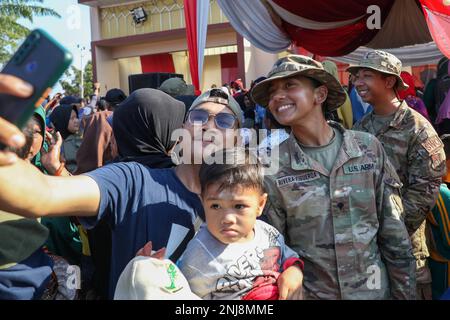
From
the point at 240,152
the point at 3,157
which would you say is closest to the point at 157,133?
the point at 240,152

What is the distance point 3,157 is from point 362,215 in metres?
1.57

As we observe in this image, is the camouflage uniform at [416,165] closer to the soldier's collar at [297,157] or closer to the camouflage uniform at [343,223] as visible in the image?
the camouflage uniform at [343,223]

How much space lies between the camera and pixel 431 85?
5570mm

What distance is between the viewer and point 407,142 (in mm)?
2881

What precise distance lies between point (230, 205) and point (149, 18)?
14.0m

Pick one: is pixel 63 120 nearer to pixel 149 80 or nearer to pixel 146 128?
pixel 149 80

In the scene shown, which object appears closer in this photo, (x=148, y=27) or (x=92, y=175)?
(x=92, y=175)

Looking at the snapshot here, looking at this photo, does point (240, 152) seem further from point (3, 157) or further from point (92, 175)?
point (3, 157)

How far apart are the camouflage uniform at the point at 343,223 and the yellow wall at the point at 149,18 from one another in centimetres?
1203

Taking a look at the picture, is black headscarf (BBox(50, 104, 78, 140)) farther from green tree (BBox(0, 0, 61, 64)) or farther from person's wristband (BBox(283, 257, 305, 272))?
green tree (BBox(0, 0, 61, 64))

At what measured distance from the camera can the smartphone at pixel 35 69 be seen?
861mm

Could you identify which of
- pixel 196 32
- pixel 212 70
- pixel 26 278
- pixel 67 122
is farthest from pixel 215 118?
pixel 212 70

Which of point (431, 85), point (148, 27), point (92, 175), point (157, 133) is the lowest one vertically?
point (92, 175)
